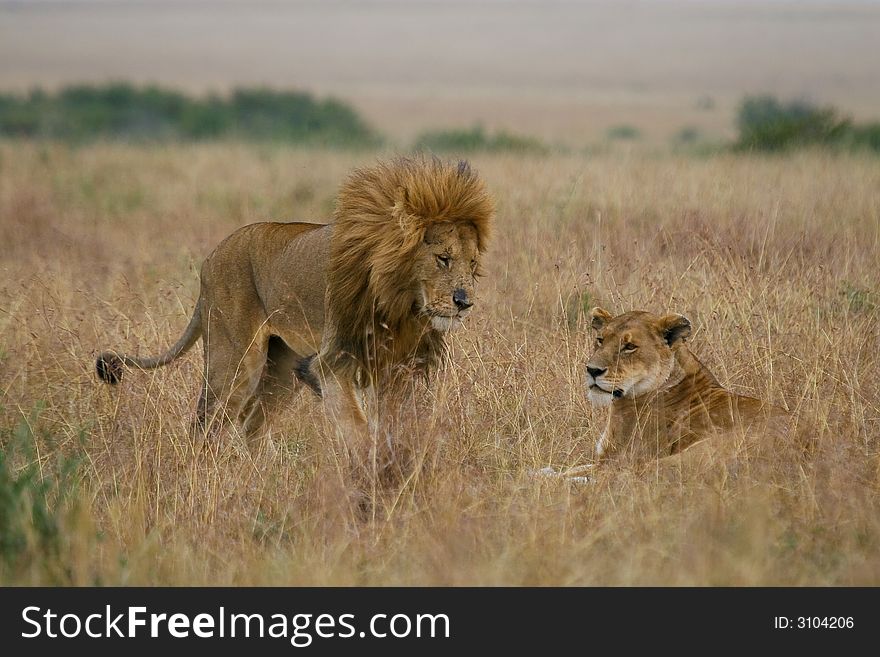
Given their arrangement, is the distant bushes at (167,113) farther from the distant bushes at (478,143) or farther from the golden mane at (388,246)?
the golden mane at (388,246)

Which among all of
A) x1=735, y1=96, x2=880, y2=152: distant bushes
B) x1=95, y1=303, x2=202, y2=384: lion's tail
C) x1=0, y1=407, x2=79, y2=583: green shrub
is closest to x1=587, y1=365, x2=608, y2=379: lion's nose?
x1=95, y1=303, x2=202, y2=384: lion's tail

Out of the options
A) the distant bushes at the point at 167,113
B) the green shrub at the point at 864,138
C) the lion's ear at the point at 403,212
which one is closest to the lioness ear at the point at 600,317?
the lion's ear at the point at 403,212

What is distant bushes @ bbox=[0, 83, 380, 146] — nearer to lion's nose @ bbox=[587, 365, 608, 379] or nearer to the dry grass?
the dry grass

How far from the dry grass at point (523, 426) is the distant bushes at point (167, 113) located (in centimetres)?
2216

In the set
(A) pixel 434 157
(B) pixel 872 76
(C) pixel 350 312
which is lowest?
(B) pixel 872 76

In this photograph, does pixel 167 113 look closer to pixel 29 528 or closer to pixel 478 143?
pixel 478 143

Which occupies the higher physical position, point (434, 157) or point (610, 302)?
point (434, 157)

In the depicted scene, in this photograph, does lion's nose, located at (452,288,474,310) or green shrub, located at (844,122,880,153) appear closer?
lion's nose, located at (452,288,474,310)

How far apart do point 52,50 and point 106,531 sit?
8569 cm

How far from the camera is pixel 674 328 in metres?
5.79

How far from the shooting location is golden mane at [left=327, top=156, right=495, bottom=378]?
5.64 metres

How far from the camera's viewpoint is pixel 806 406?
6.18 metres
